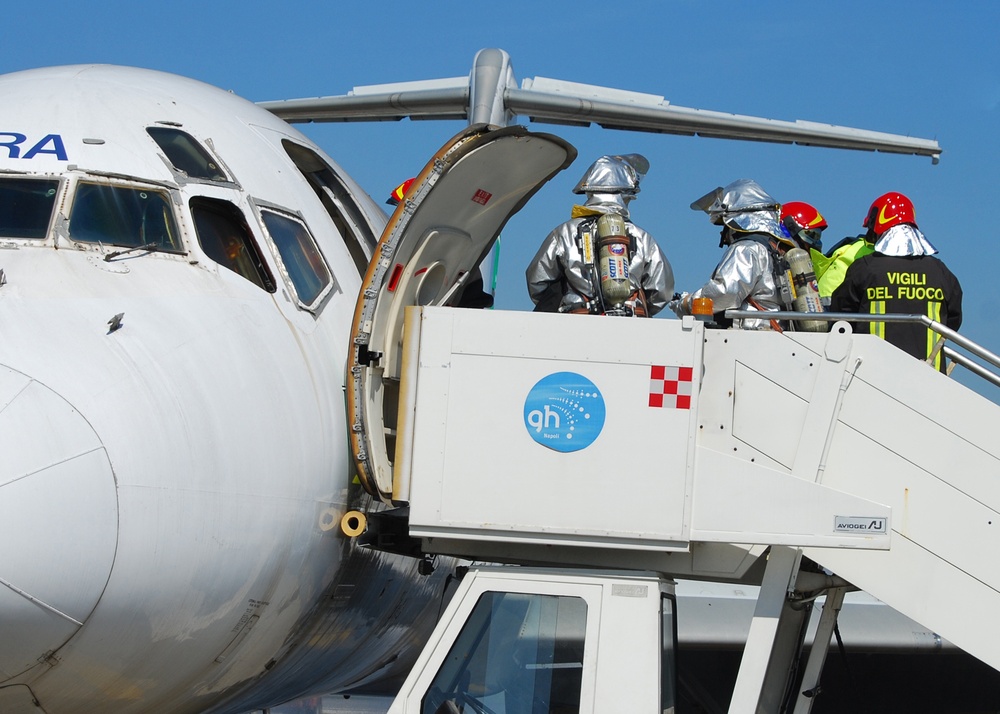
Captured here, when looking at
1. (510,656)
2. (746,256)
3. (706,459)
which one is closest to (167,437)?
(510,656)

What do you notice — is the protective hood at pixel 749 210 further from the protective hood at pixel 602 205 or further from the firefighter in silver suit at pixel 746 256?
the protective hood at pixel 602 205

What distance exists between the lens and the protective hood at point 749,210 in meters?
8.10

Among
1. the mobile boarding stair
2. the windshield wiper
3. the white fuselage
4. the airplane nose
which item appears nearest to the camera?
the airplane nose

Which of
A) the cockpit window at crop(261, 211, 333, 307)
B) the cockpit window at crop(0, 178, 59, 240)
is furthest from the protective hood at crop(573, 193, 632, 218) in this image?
the cockpit window at crop(0, 178, 59, 240)

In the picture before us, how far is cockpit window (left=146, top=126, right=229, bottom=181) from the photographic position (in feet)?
21.3

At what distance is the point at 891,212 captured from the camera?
8883 millimetres

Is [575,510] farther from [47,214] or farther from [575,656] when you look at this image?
[47,214]

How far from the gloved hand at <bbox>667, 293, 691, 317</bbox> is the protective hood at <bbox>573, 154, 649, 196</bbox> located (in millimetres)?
717

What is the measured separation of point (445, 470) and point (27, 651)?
2024 mm

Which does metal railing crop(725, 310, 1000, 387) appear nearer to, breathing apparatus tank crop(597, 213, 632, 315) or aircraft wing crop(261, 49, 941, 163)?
breathing apparatus tank crop(597, 213, 632, 315)

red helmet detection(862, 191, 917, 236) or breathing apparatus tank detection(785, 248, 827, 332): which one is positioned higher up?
red helmet detection(862, 191, 917, 236)

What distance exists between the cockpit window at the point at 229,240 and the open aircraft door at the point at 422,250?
53 centimetres

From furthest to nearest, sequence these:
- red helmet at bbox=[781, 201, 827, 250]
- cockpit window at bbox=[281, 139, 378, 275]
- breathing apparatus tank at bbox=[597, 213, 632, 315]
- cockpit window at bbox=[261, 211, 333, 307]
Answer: red helmet at bbox=[781, 201, 827, 250] → cockpit window at bbox=[281, 139, 378, 275] → breathing apparatus tank at bbox=[597, 213, 632, 315] → cockpit window at bbox=[261, 211, 333, 307]

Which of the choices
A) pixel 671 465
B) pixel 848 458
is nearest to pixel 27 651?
pixel 671 465
